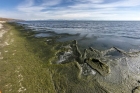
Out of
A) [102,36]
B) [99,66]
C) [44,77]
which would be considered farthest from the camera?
[102,36]

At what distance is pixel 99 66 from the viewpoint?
12641mm

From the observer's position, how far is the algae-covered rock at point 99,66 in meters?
11.7

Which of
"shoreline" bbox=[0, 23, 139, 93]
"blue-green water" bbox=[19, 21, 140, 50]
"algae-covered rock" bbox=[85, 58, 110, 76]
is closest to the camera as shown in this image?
"shoreline" bbox=[0, 23, 139, 93]

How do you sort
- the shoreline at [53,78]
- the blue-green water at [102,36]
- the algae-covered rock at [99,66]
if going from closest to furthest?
the shoreline at [53,78] < the algae-covered rock at [99,66] < the blue-green water at [102,36]

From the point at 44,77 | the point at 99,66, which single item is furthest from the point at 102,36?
the point at 44,77

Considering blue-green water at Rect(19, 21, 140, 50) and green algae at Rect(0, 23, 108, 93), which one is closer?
green algae at Rect(0, 23, 108, 93)

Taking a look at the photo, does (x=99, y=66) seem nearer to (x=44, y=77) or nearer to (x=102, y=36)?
(x=44, y=77)

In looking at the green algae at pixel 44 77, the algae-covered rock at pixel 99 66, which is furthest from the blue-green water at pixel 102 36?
the green algae at pixel 44 77

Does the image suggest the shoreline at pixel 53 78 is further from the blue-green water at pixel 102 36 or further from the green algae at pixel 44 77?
the blue-green water at pixel 102 36

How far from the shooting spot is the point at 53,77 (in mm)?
11094

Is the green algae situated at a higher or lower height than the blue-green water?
lower

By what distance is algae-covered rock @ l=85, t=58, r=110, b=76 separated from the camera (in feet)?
38.5

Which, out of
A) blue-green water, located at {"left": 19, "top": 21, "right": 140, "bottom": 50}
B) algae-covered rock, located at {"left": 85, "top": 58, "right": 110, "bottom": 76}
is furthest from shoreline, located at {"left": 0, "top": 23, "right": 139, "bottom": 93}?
blue-green water, located at {"left": 19, "top": 21, "right": 140, "bottom": 50}

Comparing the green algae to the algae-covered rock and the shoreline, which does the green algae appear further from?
the algae-covered rock
